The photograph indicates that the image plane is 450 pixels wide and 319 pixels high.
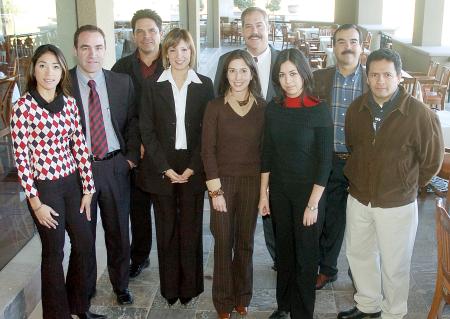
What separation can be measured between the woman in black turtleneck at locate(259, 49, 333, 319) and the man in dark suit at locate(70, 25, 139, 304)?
0.84 m

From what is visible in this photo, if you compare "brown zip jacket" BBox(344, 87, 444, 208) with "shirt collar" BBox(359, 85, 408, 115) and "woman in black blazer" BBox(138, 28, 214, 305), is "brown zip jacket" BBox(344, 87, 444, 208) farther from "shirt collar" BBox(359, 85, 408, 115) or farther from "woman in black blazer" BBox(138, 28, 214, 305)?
"woman in black blazer" BBox(138, 28, 214, 305)

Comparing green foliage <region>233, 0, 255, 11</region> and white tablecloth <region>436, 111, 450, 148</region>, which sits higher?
green foliage <region>233, 0, 255, 11</region>

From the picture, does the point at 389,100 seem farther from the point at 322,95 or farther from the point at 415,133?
the point at 322,95

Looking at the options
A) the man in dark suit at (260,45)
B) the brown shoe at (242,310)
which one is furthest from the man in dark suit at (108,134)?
the man in dark suit at (260,45)

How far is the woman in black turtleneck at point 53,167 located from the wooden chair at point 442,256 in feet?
5.62

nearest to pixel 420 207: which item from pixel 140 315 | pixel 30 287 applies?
pixel 140 315

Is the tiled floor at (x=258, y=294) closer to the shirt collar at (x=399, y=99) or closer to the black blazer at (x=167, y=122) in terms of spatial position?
the black blazer at (x=167, y=122)

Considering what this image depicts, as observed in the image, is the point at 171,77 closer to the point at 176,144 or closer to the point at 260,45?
the point at 176,144

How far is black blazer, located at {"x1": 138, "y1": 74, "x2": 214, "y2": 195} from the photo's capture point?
9.57 ft

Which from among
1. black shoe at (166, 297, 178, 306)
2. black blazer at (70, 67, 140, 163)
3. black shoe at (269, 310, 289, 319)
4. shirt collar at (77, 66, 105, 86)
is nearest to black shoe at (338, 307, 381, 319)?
black shoe at (269, 310, 289, 319)

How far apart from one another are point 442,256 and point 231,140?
116 cm

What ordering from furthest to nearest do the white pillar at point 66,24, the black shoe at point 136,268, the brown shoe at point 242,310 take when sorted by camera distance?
the white pillar at point 66,24 < the black shoe at point 136,268 < the brown shoe at point 242,310

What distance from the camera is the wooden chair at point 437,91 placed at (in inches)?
280

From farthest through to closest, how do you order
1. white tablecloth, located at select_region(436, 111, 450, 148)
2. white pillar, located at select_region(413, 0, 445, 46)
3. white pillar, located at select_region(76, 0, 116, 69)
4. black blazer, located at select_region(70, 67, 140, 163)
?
white pillar, located at select_region(413, 0, 445, 46), white tablecloth, located at select_region(436, 111, 450, 148), white pillar, located at select_region(76, 0, 116, 69), black blazer, located at select_region(70, 67, 140, 163)
